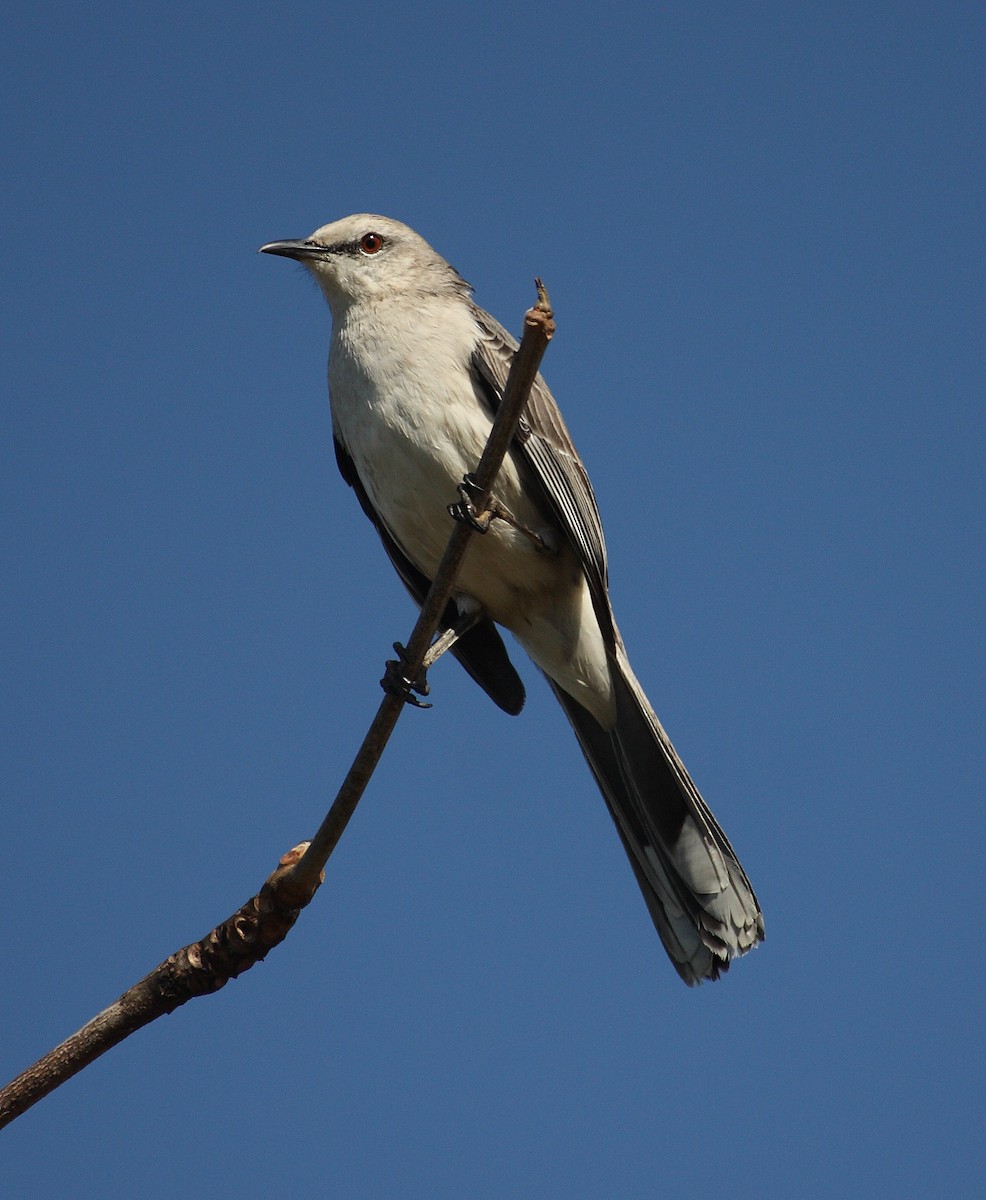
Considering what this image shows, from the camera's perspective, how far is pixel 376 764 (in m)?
3.85

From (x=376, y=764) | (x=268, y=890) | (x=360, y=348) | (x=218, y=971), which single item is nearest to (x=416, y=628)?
(x=376, y=764)

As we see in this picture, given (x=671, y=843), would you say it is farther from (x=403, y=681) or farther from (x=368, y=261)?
(x=368, y=261)

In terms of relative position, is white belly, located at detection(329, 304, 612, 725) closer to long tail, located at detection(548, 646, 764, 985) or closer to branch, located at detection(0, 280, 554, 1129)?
long tail, located at detection(548, 646, 764, 985)

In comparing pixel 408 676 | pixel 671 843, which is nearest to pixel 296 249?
pixel 408 676

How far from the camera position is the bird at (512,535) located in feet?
16.6

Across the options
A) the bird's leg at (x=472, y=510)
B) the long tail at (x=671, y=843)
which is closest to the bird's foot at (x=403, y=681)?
the bird's leg at (x=472, y=510)

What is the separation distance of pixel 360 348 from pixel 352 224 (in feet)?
3.33

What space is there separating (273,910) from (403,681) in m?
0.94

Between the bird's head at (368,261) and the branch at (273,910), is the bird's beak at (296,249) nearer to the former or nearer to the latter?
the bird's head at (368,261)

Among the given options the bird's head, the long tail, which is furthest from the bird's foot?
the bird's head

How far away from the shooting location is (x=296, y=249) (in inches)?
234

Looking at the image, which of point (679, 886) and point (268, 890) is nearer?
point (268, 890)

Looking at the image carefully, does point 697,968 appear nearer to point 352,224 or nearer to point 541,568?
point 541,568

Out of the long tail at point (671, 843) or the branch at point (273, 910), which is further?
the long tail at point (671, 843)
